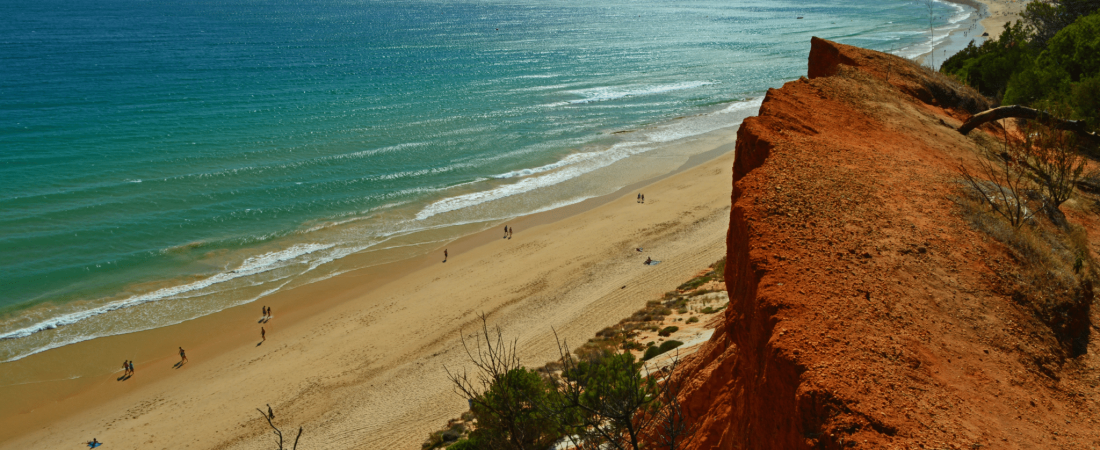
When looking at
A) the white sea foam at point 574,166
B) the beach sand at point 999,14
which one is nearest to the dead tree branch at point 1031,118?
the white sea foam at point 574,166

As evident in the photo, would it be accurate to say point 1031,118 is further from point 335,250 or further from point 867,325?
point 335,250

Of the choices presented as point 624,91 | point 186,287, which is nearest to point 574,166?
point 186,287

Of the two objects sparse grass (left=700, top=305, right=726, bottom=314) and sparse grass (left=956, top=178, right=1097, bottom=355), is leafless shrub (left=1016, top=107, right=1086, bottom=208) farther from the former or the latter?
sparse grass (left=700, top=305, right=726, bottom=314)

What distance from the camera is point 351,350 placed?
80.1 ft

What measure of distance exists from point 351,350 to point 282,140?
99.3ft

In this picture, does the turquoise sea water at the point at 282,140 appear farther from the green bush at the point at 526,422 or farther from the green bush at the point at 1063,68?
the green bush at the point at 1063,68

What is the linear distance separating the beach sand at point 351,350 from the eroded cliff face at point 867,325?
1266cm

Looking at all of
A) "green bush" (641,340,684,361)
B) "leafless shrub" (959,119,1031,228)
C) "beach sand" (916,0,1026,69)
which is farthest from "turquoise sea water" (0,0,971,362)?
"leafless shrub" (959,119,1031,228)

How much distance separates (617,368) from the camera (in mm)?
14555

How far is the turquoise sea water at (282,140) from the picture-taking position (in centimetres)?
3005

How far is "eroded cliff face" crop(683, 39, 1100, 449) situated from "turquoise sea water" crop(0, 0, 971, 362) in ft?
82.6

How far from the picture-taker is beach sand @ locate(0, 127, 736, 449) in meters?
20.4

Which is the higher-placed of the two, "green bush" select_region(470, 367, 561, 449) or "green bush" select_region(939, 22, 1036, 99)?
"green bush" select_region(939, 22, 1036, 99)

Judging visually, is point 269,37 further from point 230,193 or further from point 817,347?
point 817,347
